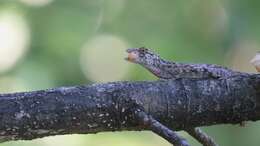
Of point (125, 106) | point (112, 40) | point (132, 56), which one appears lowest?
point (125, 106)

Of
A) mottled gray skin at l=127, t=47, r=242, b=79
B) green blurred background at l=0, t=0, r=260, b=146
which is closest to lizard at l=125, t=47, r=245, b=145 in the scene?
mottled gray skin at l=127, t=47, r=242, b=79

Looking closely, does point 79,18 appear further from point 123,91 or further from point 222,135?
point 123,91

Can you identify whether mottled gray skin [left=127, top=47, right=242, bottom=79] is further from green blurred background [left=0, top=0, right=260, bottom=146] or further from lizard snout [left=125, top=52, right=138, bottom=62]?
green blurred background [left=0, top=0, right=260, bottom=146]

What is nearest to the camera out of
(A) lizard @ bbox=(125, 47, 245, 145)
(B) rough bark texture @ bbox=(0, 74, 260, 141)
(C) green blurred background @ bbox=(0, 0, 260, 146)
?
(B) rough bark texture @ bbox=(0, 74, 260, 141)

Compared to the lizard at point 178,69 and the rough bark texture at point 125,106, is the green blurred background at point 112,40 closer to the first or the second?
the lizard at point 178,69

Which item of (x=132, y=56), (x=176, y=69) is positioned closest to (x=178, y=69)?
(x=176, y=69)

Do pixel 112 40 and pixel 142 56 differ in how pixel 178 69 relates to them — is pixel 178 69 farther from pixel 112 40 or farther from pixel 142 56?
pixel 112 40

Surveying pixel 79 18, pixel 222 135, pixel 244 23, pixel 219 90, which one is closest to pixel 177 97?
pixel 219 90
